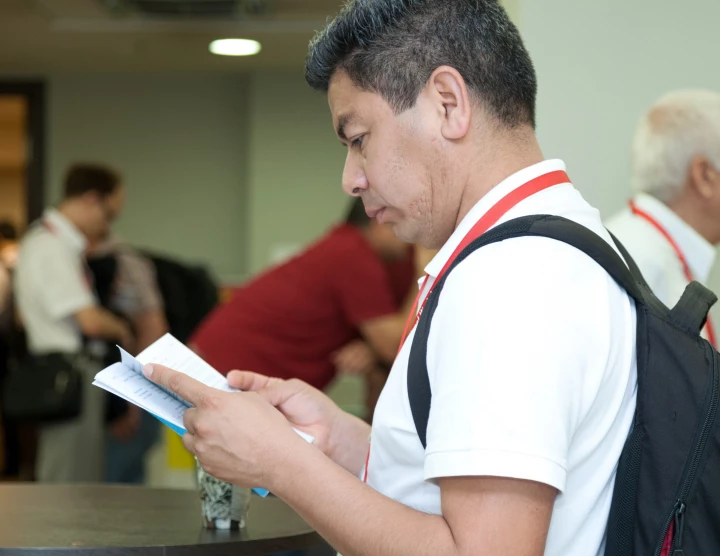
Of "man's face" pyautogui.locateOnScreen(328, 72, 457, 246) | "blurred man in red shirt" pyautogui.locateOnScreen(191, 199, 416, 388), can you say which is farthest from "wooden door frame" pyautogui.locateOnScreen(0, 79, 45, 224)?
"man's face" pyautogui.locateOnScreen(328, 72, 457, 246)

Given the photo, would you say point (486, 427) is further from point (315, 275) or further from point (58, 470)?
point (58, 470)

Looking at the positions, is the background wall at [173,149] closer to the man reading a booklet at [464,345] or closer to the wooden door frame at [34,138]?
the wooden door frame at [34,138]

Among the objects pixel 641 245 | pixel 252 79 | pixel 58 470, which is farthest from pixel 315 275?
pixel 252 79

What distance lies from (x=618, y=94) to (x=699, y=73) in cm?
22

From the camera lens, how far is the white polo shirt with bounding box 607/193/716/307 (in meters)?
2.00

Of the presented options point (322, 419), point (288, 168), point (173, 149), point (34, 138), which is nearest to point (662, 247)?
point (322, 419)

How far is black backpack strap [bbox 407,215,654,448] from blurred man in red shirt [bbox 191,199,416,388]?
2.04 m

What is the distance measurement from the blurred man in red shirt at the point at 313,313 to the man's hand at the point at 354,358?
17mm

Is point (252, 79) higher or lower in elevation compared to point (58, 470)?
higher

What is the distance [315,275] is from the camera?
3088 mm

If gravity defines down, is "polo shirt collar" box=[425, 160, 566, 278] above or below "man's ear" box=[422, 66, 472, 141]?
below

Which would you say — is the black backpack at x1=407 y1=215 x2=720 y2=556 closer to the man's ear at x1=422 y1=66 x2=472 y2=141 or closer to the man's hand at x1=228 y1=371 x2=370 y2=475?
the man's ear at x1=422 y1=66 x2=472 y2=141

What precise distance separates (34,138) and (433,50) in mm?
6809

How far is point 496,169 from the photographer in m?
1.15
